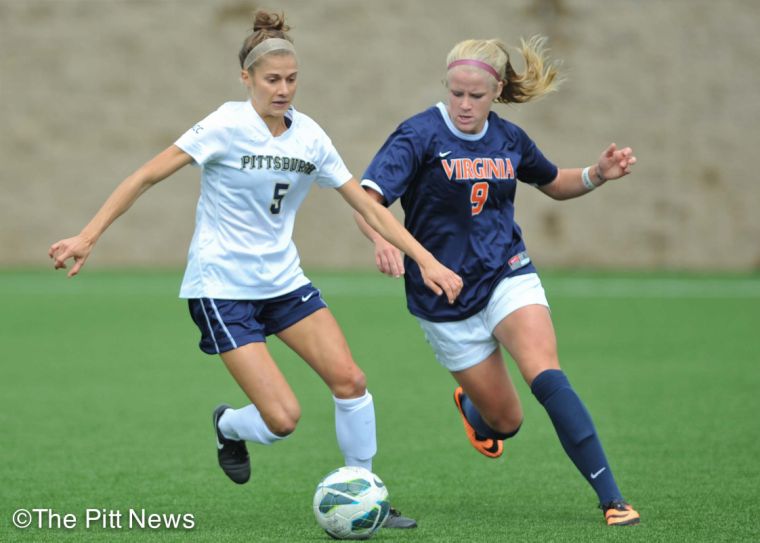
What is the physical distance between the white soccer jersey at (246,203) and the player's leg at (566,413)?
90 cm

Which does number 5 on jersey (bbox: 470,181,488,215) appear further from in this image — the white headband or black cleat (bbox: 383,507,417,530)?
black cleat (bbox: 383,507,417,530)

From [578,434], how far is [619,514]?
0.30 meters

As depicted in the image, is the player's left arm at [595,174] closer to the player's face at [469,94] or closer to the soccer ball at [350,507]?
the player's face at [469,94]

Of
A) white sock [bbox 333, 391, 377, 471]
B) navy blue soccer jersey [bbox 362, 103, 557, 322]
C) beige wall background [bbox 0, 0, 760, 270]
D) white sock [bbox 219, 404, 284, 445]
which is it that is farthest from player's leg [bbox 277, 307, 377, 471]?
beige wall background [bbox 0, 0, 760, 270]

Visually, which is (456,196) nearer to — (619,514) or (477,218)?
(477,218)

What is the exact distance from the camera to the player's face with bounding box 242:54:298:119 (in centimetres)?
429

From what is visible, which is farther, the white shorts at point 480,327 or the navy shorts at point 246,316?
the white shorts at point 480,327

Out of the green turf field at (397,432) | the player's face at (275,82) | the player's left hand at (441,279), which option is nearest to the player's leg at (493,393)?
the green turf field at (397,432)

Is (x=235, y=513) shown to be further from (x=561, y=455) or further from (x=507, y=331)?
(x=561, y=455)

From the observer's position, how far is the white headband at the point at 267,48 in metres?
4.30

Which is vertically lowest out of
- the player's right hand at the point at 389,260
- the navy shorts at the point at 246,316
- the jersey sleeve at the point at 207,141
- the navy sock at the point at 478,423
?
the navy sock at the point at 478,423

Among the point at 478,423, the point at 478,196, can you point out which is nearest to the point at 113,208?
the point at 478,196

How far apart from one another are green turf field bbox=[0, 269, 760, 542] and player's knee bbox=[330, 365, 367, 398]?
474mm

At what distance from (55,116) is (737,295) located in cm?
864
